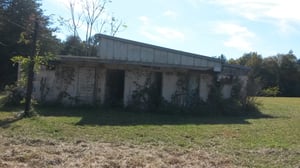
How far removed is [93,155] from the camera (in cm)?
793

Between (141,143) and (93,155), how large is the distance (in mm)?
1905

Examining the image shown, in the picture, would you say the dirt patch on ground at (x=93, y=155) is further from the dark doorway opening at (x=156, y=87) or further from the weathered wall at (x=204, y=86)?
the weathered wall at (x=204, y=86)

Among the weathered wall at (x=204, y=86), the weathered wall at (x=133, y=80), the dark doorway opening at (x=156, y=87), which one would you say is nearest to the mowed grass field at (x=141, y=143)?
the dark doorway opening at (x=156, y=87)

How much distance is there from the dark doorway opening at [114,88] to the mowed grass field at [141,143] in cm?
420

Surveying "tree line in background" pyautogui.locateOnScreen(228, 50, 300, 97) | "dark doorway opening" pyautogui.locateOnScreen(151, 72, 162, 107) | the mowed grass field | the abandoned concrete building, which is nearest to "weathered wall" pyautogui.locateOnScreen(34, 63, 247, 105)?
the abandoned concrete building

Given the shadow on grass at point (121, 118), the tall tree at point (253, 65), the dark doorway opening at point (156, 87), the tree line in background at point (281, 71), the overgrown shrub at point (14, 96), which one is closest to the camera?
the shadow on grass at point (121, 118)

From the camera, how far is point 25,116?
1361 cm

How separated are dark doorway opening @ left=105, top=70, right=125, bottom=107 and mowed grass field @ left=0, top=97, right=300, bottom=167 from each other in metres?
4.20

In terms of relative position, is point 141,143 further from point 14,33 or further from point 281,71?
point 281,71

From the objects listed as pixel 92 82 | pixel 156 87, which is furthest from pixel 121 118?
pixel 92 82

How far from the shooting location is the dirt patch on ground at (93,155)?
730cm

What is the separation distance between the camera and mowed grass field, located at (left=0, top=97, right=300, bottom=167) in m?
7.66

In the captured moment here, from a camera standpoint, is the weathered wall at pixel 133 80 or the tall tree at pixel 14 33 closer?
the weathered wall at pixel 133 80

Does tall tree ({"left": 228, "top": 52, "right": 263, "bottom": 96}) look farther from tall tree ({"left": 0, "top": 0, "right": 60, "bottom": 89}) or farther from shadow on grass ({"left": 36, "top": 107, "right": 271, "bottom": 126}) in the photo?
tall tree ({"left": 0, "top": 0, "right": 60, "bottom": 89})
